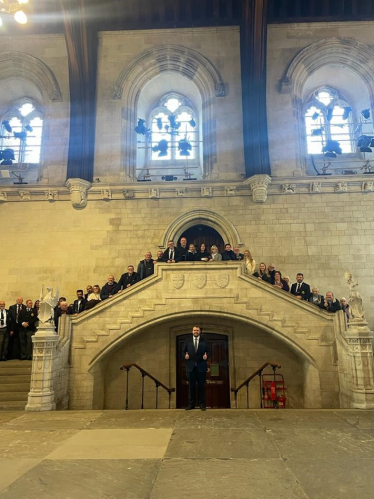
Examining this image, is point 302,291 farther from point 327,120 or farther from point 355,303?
point 327,120

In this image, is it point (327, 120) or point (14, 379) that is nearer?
point (14, 379)

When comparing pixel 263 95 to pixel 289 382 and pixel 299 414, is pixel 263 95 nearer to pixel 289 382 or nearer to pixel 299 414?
pixel 289 382

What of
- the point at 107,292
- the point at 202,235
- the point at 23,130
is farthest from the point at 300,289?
the point at 23,130

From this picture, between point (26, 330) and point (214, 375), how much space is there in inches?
236

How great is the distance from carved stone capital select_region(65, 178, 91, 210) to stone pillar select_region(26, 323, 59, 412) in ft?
19.4

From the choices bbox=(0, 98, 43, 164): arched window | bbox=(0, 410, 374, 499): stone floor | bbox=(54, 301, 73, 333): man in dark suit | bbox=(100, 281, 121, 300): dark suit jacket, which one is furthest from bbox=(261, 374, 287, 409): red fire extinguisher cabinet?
bbox=(0, 98, 43, 164): arched window

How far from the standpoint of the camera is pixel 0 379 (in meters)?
9.30

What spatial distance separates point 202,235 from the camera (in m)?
13.9

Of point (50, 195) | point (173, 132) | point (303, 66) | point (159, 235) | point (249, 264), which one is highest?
point (303, 66)

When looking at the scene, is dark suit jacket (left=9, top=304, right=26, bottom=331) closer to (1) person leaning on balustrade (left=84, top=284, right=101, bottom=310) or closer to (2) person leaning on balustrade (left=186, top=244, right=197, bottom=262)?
(1) person leaning on balustrade (left=84, top=284, right=101, bottom=310)

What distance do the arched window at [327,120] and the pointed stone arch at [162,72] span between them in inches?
159

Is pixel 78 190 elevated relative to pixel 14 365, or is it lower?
elevated

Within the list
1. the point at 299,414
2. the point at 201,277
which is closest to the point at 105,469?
the point at 299,414

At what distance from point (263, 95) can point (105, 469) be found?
13.4m
